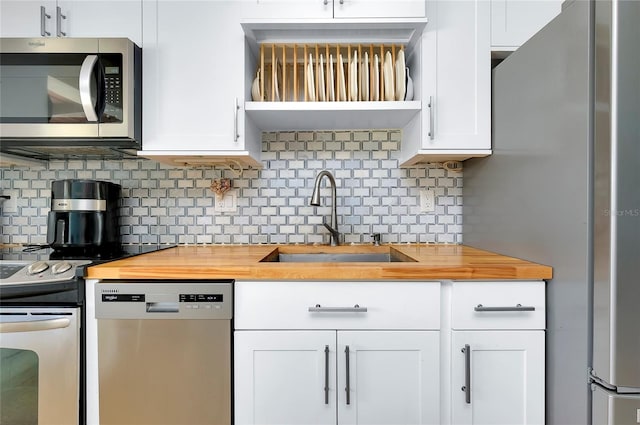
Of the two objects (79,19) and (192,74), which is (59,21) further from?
(192,74)

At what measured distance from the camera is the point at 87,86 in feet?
4.44

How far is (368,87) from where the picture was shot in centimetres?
153

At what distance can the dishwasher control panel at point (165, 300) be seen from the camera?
3.77 feet

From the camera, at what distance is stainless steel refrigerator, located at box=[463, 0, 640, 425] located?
0.87 m

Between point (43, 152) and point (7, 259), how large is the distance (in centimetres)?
60

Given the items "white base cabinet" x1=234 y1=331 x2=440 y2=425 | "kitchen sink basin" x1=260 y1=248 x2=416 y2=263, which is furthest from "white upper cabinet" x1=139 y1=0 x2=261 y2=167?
"white base cabinet" x1=234 y1=331 x2=440 y2=425

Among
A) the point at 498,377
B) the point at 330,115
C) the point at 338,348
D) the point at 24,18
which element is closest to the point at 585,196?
the point at 498,377

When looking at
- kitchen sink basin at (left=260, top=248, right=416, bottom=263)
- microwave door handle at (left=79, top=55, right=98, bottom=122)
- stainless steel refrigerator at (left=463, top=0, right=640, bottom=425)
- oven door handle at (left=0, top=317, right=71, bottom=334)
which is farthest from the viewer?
kitchen sink basin at (left=260, top=248, right=416, bottom=263)

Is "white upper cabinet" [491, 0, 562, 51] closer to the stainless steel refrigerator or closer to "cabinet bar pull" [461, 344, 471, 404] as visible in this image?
the stainless steel refrigerator

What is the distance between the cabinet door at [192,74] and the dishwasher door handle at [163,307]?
64 cm

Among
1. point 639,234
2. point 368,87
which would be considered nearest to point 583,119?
point 639,234

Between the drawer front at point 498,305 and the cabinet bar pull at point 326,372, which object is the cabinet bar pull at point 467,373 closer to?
the drawer front at point 498,305

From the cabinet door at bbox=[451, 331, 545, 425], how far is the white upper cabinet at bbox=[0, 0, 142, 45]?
1.73 m

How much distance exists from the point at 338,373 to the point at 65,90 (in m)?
1.50
